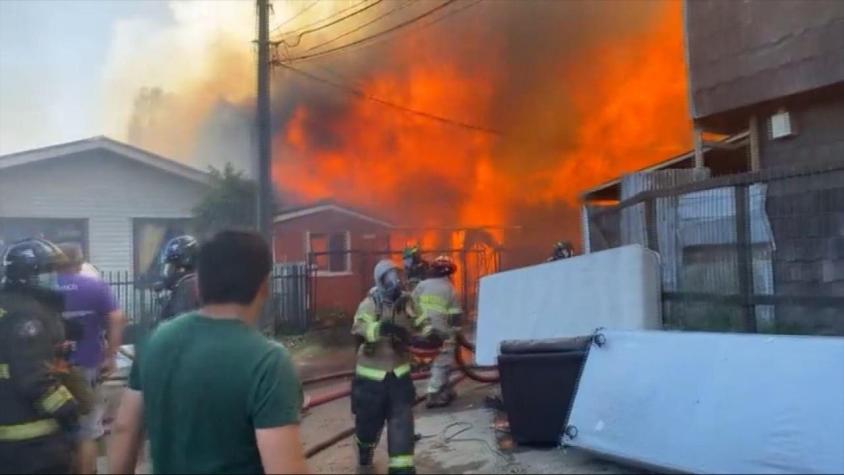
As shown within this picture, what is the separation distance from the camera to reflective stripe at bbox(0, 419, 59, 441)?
3.43m

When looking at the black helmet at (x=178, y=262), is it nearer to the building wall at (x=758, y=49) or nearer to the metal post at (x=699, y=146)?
the building wall at (x=758, y=49)

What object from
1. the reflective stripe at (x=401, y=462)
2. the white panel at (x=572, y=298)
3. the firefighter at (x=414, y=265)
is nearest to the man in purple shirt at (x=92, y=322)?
the reflective stripe at (x=401, y=462)

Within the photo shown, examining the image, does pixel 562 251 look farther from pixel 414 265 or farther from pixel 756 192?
pixel 756 192

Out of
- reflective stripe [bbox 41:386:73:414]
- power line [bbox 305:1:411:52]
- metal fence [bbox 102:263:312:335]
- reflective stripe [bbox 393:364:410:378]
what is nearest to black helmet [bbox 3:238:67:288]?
reflective stripe [bbox 41:386:73:414]

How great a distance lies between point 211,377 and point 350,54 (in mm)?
20369

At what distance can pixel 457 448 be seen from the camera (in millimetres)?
6004

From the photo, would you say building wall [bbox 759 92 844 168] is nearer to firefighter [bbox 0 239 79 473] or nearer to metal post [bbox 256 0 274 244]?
firefighter [bbox 0 239 79 473]

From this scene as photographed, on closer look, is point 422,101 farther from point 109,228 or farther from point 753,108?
point 753,108

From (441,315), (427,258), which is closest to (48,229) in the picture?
(427,258)

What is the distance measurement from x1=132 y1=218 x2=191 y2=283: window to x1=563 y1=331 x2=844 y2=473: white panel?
46.5 ft

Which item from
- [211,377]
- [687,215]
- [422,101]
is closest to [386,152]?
[422,101]

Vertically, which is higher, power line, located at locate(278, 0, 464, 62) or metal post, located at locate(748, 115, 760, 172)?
power line, located at locate(278, 0, 464, 62)

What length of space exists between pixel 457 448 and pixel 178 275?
7.75 ft

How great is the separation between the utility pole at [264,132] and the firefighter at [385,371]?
863cm
